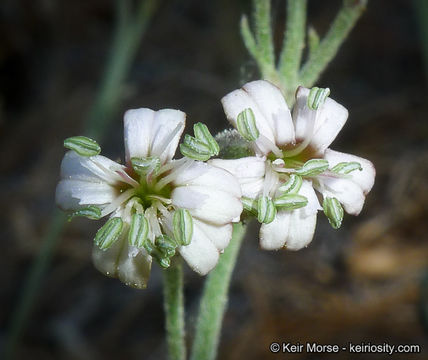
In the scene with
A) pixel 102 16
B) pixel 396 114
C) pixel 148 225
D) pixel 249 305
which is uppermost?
pixel 102 16

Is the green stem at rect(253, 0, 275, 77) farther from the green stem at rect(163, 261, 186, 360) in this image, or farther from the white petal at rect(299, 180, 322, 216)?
the green stem at rect(163, 261, 186, 360)

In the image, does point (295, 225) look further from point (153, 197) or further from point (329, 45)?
point (329, 45)

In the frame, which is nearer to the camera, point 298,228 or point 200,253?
point 200,253

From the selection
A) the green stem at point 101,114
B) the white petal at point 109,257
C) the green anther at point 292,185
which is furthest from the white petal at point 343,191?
the green stem at point 101,114

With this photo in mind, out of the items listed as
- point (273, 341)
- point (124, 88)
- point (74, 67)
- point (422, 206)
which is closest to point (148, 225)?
point (273, 341)

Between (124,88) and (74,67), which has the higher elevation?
(74,67)

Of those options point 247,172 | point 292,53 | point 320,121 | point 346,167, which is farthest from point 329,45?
point 247,172

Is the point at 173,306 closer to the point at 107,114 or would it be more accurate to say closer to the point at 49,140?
the point at 107,114
